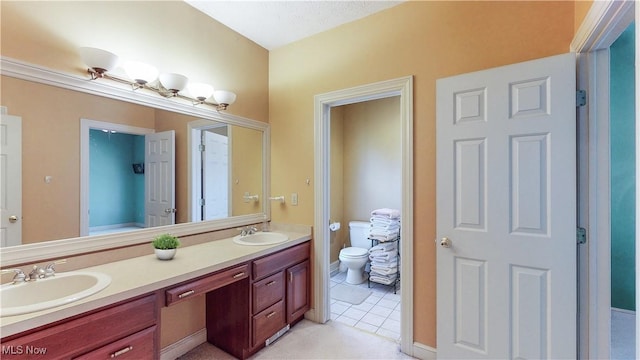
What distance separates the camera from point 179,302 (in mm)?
1771

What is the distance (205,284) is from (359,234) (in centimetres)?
242

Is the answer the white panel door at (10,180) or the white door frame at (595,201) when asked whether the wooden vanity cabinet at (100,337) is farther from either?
the white door frame at (595,201)

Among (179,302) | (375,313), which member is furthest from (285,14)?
(375,313)

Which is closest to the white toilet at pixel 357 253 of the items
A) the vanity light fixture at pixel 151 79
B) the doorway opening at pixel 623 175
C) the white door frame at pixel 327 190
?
the white door frame at pixel 327 190

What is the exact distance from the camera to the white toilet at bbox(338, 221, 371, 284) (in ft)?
10.9

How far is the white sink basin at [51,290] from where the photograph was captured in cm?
112

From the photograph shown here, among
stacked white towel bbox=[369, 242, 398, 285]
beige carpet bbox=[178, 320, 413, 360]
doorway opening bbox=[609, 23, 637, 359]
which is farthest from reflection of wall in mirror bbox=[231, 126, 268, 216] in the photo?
doorway opening bbox=[609, 23, 637, 359]

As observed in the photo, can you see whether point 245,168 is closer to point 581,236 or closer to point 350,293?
point 350,293

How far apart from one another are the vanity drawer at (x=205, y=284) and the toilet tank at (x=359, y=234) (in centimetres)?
209

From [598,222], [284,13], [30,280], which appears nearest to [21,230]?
[30,280]

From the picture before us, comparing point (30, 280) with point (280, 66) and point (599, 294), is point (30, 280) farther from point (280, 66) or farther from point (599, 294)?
point (599, 294)

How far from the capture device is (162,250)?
1.71m

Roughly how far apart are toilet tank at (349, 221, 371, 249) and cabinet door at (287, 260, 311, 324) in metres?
1.33

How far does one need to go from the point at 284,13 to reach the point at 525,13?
168 cm
